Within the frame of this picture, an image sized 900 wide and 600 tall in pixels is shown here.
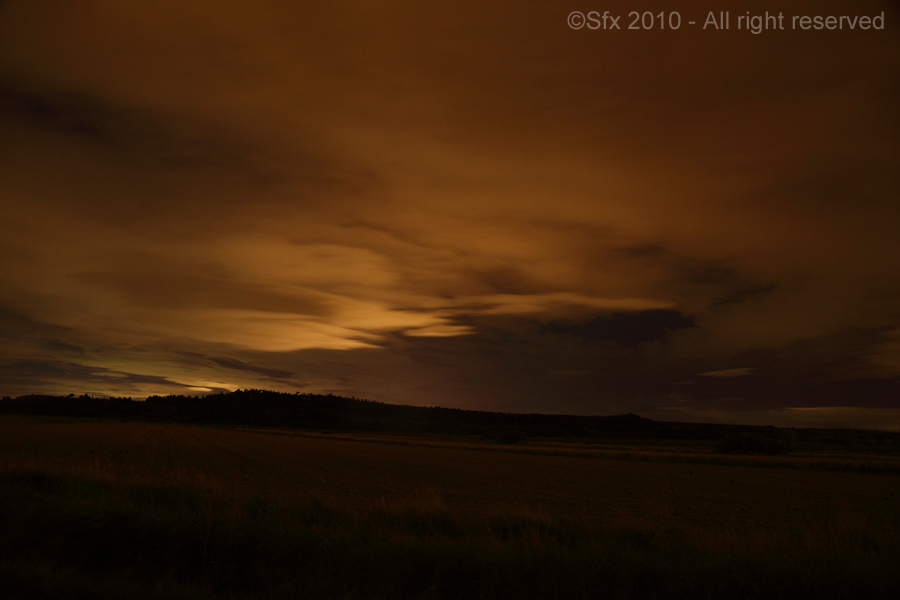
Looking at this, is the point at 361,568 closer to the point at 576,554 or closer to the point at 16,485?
the point at 576,554

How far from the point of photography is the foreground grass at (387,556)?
7852 millimetres

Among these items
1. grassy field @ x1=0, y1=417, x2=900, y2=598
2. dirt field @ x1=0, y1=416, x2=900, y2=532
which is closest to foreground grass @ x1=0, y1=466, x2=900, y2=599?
grassy field @ x1=0, y1=417, x2=900, y2=598

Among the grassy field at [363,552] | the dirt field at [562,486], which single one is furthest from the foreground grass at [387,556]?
the dirt field at [562,486]

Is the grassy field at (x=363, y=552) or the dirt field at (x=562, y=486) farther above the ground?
the grassy field at (x=363, y=552)

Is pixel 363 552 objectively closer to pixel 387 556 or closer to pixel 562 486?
pixel 387 556

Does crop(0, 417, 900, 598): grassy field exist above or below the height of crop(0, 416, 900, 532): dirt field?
above

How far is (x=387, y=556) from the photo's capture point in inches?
338

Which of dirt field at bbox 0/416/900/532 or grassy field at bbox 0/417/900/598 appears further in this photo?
dirt field at bbox 0/416/900/532

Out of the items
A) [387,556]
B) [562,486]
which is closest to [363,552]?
[387,556]

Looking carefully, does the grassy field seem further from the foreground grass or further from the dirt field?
the dirt field

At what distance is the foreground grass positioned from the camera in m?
7.85

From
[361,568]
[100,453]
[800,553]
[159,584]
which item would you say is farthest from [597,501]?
[100,453]

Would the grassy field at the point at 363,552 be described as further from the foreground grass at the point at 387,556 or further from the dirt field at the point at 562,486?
the dirt field at the point at 562,486

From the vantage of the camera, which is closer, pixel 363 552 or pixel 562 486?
pixel 363 552
